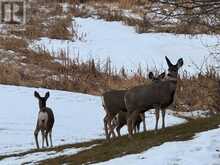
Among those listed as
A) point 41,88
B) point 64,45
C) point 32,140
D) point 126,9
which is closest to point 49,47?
point 64,45

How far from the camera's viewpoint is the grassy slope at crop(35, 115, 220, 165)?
40.5 ft

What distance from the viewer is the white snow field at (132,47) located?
31.5 m

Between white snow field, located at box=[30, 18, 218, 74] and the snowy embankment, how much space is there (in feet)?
17.0

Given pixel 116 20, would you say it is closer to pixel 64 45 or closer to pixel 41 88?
pixel 64 45

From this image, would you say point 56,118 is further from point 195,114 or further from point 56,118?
point 195,114

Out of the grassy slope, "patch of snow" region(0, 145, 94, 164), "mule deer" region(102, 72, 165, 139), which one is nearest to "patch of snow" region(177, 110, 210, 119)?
"mule deer" region(102, 72, 165, 139)

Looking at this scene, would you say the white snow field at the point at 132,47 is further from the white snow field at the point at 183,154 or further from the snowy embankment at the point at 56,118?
the white snow field at the point at 183,154

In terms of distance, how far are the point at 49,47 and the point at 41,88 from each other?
6411 millimetres

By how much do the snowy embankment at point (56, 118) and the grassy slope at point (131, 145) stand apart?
426cm

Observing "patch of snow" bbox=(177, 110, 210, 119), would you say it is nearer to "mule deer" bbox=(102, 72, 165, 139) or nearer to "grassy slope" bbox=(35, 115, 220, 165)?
"mule deer" bbox=(102, 72, 165, 139)

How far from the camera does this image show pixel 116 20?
131 feet

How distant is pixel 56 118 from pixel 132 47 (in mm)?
11346

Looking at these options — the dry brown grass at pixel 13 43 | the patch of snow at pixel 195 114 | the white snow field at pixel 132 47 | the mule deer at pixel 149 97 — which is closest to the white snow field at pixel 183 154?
the mule deer at pixel 149 97

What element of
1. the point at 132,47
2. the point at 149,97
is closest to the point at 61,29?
the point at 132,47
